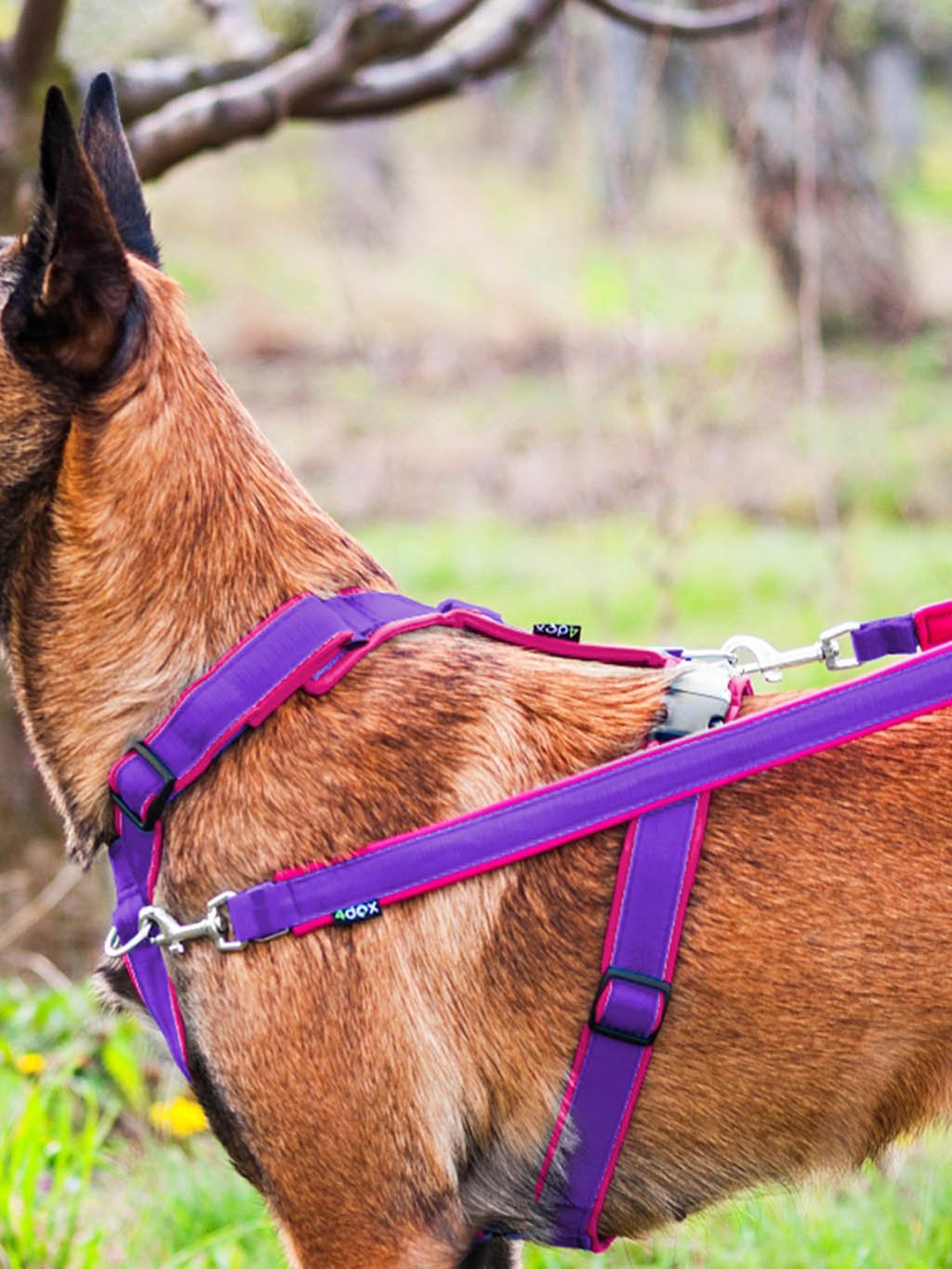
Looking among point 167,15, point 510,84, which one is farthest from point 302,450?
point 510,84

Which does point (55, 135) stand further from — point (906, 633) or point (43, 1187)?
point (43, 1187)

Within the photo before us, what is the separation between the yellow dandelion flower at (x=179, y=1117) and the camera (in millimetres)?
3051

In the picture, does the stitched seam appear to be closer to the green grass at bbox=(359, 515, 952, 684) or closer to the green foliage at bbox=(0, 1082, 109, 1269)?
the green foliage at bbox=(0, 1082, 109, 1269)

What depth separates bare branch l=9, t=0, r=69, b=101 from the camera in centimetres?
308

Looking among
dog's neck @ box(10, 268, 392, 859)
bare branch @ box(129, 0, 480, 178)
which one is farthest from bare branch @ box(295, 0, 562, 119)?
dog's neck @ box(10, 268, 392, 859)

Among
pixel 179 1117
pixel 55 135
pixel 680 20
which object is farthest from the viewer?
pixel 680 20

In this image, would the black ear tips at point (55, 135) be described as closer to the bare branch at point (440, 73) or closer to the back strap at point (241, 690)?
the back strap at point (241, 690)

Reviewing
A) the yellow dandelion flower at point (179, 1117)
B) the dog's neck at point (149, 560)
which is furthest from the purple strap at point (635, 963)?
the yellow dandelion flower at point (179, 1117)

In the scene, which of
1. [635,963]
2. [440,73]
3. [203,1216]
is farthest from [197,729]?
[440,73]

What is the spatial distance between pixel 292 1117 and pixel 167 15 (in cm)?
410

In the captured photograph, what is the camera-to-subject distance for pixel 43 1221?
2582mm

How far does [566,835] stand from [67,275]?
0.89 metres

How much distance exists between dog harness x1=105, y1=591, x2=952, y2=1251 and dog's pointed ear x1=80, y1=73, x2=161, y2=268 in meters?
0.67

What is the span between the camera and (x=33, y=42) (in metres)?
3.14
